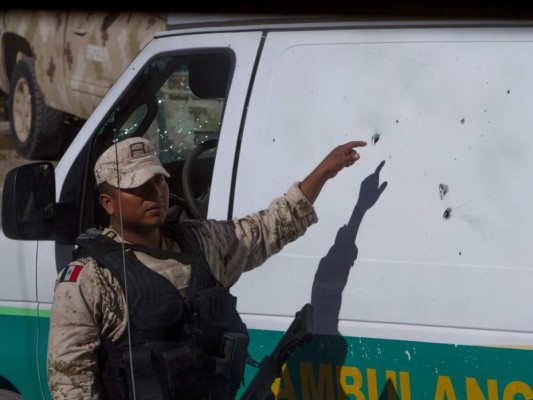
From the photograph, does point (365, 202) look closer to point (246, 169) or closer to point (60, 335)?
point (246, 169)

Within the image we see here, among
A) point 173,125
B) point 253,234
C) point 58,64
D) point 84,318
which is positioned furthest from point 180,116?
point 58,64

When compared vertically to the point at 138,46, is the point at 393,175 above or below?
below

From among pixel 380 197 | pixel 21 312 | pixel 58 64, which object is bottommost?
pixel 21 312

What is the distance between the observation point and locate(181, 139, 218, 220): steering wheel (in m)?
3.40

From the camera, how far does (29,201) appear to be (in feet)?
9.87

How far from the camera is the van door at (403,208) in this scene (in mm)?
2672

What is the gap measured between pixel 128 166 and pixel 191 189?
851 millimetres

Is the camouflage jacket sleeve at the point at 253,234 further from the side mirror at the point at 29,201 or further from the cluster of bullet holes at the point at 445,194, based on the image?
the side mirror at the point at 29,201

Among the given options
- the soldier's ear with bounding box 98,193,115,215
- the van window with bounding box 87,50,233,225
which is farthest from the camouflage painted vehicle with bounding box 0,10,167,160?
the soldier's ear with bounding box 98,193,115,215

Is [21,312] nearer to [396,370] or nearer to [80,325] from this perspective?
[80,325]

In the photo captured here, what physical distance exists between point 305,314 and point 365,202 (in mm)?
364

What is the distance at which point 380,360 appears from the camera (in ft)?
9.18

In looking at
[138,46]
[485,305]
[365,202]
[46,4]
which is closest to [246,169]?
[365,202]

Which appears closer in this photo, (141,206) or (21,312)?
(141,206)
